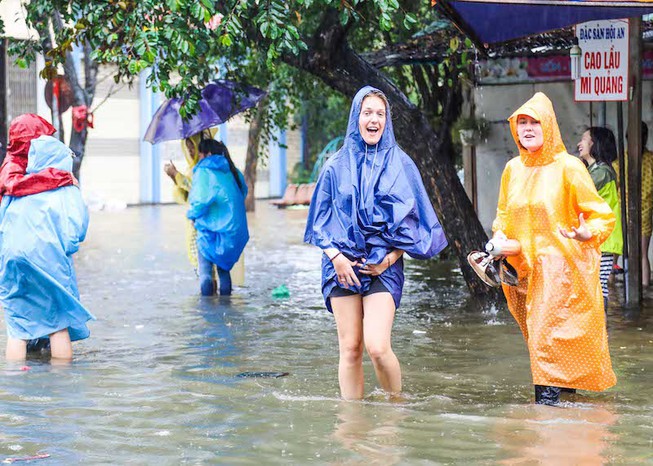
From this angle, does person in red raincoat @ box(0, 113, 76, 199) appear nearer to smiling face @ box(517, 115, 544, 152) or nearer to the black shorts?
the black shorts

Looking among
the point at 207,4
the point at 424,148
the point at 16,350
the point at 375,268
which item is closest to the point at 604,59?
the point at 424,148

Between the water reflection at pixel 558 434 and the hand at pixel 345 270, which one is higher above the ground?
the hand at pixel 345 270

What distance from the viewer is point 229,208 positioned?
11305 mm

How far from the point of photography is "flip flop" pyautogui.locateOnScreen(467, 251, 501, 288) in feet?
20.5

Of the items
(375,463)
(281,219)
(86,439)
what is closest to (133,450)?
(86,439)

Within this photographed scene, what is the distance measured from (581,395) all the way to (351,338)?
57.8 inches

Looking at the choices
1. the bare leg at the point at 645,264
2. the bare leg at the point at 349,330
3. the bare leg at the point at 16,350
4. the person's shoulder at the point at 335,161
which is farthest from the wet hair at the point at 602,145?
the bare leg at the point at 16,350

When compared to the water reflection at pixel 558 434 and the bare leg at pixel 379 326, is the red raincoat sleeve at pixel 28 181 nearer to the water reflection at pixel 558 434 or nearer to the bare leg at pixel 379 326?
the bare leg at pixel 379 326

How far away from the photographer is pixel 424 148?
33.9 feet

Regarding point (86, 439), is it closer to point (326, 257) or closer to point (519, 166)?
point (326, 257)

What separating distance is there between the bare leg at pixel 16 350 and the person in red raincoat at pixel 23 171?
12.7 inches

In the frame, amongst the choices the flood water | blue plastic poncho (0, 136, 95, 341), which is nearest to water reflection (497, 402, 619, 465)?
the flood water

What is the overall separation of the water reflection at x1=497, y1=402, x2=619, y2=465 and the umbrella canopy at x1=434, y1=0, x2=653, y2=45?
2.79m

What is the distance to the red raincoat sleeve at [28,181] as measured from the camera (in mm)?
7828
